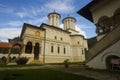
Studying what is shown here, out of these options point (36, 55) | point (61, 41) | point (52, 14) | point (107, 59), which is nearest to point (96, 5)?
point (107, 59)

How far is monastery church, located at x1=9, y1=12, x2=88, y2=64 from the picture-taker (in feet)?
85.0

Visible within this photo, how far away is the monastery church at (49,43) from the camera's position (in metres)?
25.9

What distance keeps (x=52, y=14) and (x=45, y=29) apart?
9095 millimetres

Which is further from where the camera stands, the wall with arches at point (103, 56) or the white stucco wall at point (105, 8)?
the white stucco wall at point (105, 8)

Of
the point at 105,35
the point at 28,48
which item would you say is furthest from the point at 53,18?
the point at 105,35

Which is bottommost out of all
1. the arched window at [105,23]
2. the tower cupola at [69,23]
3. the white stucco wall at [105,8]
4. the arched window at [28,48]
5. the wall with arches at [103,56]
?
the wall with arches at [103,56]

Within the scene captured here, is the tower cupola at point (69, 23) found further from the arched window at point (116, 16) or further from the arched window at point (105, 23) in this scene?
the arched window at point (116, 16)

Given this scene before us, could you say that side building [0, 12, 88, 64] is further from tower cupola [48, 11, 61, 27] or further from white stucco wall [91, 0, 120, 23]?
white stucco wall [91, 0, 120, 23]

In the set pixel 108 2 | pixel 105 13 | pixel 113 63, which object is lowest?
pixel 113 63

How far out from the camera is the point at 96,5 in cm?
1138

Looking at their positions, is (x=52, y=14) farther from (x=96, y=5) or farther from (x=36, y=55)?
(x=96, y=5)

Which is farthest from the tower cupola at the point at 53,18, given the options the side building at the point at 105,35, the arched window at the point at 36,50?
the side building at the point at 105,35

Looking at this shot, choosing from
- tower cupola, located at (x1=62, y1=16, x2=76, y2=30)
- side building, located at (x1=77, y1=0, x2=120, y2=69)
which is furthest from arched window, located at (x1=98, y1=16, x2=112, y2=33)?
tower cupola, located at (x1=62, y1=16, x2=76, y2=30)

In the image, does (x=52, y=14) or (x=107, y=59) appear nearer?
(x=107, y=59)
